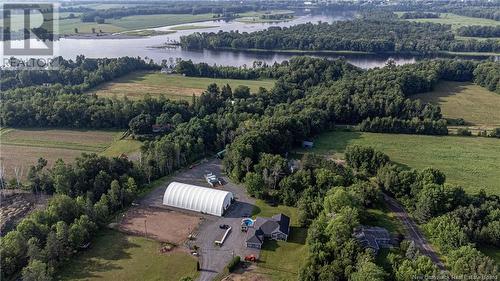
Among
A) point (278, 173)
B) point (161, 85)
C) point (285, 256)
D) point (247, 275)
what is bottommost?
point (247, 275)

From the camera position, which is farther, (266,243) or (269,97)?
(269,97)

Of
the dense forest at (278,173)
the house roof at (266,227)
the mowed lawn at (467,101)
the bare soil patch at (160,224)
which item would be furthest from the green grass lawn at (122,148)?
the mowed lawn at (467,101)

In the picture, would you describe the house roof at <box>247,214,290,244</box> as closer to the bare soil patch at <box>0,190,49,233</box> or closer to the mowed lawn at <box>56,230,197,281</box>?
the mowed lawn at <box>56,230,197,281</box>

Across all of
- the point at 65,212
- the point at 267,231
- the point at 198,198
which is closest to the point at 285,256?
the point at 267,231

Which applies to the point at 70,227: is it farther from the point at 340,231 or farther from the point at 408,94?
the point at 408,94

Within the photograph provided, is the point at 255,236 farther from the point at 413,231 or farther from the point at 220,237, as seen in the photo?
the point at 413,231

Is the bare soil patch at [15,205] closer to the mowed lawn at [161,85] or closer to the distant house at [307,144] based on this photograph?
the distant house at [307,144]

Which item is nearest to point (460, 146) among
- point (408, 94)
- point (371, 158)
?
point (371, 158)
